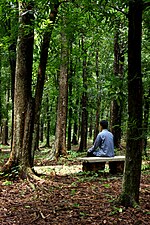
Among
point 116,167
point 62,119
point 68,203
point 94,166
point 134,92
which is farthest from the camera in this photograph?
point 62,119

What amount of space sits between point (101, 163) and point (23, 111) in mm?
2675

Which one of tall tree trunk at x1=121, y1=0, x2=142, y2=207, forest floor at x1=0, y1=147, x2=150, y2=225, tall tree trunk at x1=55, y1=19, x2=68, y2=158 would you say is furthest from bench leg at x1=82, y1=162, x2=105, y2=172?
tall tree trunk at x1=55, y1=19, x2=68, y2=158

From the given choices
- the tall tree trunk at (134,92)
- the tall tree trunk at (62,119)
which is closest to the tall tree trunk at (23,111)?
the tall tree trunk at (134,92)

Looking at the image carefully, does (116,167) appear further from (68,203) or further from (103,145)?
(68,203)

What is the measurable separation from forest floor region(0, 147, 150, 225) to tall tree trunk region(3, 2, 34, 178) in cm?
48

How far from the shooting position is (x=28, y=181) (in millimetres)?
7023

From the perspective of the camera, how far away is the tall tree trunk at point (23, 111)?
24.2 feet

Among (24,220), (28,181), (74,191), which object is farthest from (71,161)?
(24,220)

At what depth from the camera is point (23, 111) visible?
753 centimetres

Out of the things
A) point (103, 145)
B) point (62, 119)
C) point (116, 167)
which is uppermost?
point (62, 119)

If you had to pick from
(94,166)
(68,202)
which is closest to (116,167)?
(94,166)

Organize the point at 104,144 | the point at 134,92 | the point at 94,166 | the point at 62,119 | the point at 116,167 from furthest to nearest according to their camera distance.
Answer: the point at 62,119
the point at 116,167
the point at 104,144
the point at 94,166
the point at 134,92

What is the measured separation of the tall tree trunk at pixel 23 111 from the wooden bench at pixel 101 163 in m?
1.56

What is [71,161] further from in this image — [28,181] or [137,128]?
[137,128]
